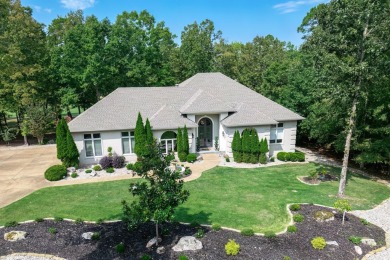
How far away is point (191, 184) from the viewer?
19.0 m

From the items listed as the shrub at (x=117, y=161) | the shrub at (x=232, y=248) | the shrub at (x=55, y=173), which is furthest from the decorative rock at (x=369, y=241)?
the shrub at (x=55, y=173)

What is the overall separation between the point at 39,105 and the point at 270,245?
30856mm

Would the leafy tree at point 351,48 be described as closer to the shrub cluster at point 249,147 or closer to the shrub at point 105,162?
the shrub cluster at point 249,147

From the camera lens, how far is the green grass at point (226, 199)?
1427cm

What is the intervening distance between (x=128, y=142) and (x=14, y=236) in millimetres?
13267

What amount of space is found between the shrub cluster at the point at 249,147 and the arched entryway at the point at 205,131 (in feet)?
12.4

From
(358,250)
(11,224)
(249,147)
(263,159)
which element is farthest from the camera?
(263,159)

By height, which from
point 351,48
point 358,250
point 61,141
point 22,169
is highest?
point 351,48

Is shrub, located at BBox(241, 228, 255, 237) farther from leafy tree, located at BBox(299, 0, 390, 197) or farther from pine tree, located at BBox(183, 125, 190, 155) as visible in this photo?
pine tree, located at BBox(183, 125, 190, 155)

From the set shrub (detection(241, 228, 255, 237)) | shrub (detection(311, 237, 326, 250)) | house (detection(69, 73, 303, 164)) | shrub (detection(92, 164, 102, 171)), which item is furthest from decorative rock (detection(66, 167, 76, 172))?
shrub (detection(311, 237, 326, 250))

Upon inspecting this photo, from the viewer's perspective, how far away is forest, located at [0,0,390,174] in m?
15.5

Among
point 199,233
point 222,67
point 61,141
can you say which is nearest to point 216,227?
point 199,233

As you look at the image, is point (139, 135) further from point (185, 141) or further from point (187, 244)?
point (187, 244)

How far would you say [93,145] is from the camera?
78.7 ft
